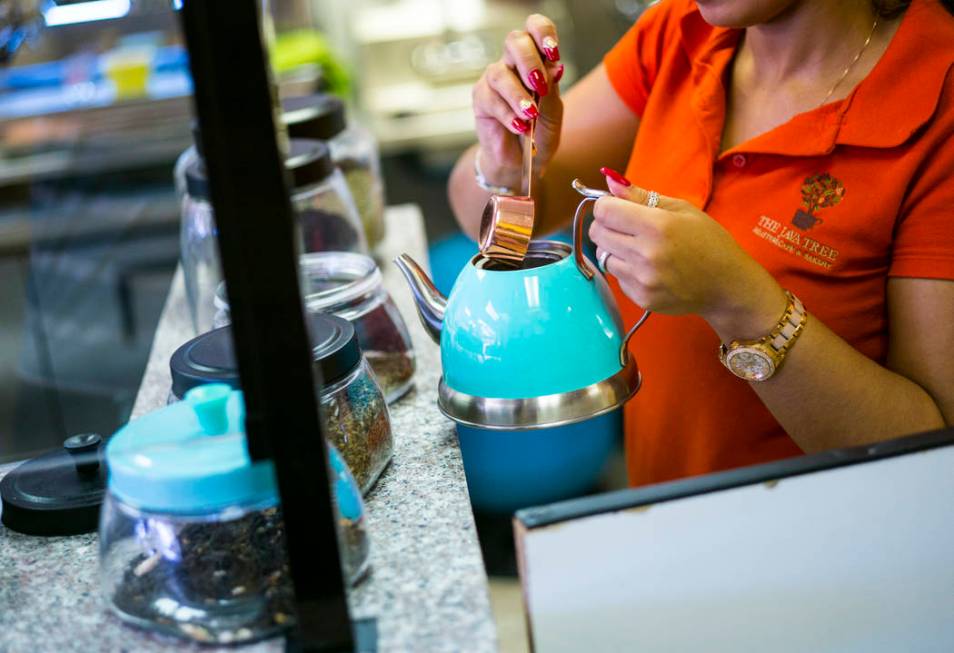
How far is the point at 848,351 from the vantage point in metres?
0.99

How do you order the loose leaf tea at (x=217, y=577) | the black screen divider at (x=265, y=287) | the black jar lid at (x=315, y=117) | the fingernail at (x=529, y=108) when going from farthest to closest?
the black jar lid at (x=315, y=117), the fingernail at (x=529, y=108), the loose leaf tea at (x=217, y=577), the black screen divider at (x=265, y=287)

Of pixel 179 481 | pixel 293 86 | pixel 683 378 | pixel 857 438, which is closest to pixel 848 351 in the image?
pixel 857 438

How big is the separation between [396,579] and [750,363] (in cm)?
41

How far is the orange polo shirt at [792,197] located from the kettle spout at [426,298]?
1.00 ft

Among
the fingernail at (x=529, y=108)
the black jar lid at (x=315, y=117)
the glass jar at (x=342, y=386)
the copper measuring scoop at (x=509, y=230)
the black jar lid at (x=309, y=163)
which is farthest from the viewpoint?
the black jar lid at (x=315, y=117)

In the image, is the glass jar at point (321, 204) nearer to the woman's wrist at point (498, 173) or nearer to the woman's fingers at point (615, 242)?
the woman's wrist at point (498, 173)

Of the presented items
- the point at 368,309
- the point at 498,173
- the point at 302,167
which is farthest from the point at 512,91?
the point at 302,167

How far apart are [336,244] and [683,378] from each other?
21.5 inches

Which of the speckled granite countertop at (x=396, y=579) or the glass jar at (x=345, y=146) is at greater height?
the glass jar at (x=345, y=146)

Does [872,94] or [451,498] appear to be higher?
[872,94]

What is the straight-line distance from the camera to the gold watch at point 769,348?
96cm

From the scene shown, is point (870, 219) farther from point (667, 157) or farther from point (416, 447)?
point (416, 447)

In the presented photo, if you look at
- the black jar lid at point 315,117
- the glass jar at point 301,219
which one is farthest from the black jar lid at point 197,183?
the black jar lid at point 315,117

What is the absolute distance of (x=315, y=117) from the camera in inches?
61.7
